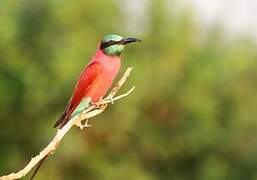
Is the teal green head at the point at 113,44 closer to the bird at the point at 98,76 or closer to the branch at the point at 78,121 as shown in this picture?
the bird at the point at 98,76

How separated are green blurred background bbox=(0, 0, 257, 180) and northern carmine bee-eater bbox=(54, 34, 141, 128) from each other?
1481cm

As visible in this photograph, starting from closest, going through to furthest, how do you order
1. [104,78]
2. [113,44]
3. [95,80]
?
[113,44] < [104,78] < [95,80]

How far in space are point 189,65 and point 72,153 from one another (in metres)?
5.31

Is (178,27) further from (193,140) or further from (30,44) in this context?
(30,44)

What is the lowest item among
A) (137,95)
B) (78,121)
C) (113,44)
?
(137,95)

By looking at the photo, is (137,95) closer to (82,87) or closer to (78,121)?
(82,87)

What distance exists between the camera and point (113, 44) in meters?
4.20

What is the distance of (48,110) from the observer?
2112 cm

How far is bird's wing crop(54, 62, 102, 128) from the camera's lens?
4.35 m

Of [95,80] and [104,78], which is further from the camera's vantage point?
[95,80]

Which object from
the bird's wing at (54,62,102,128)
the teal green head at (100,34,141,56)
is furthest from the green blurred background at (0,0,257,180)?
the teal green head at (100,34,141,56)

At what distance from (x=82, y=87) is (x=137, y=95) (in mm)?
18520

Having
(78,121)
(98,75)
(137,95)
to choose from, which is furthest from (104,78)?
(137,95)

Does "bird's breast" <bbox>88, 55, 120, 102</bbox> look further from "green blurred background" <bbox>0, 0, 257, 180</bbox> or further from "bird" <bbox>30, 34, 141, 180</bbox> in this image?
"green blurred background" <bbox>0, 0, 257, 180</bbox>
